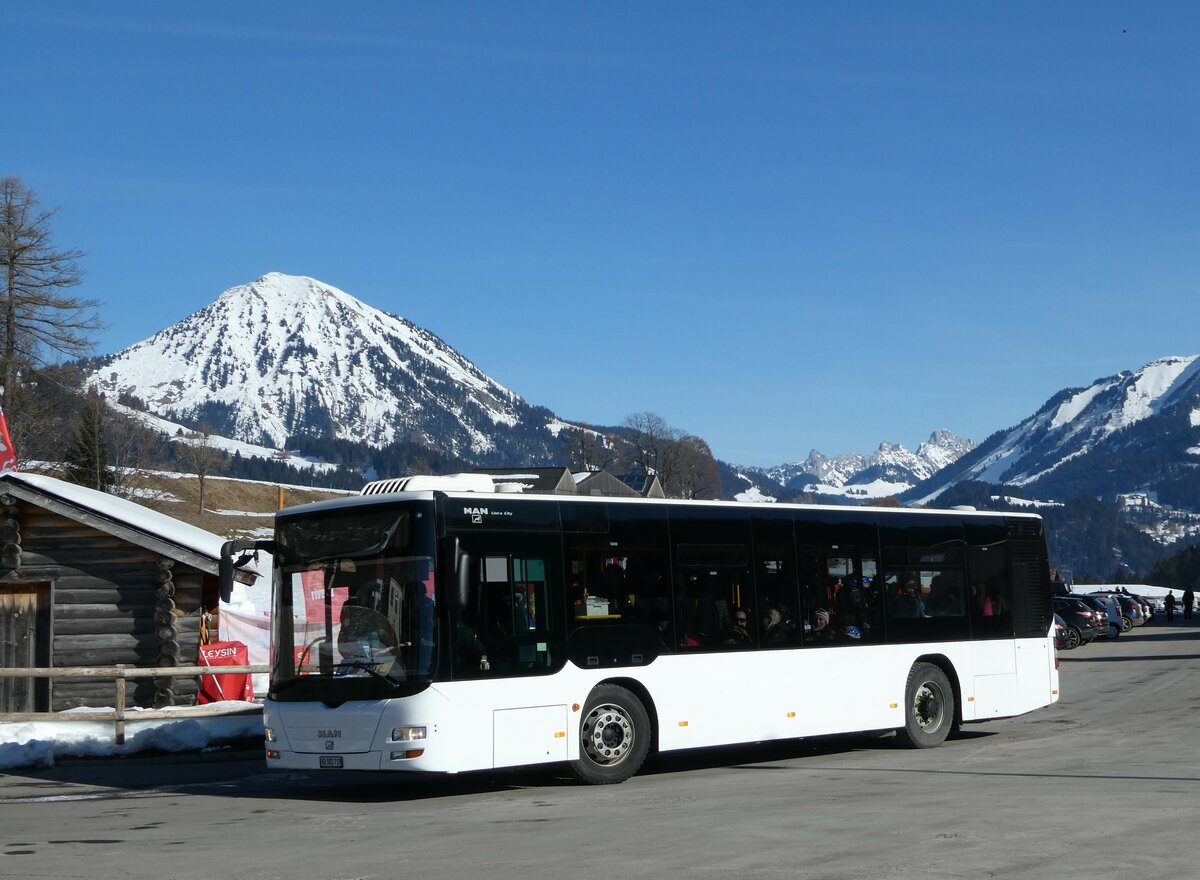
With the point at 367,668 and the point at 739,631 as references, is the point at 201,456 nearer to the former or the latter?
the point at 739,631

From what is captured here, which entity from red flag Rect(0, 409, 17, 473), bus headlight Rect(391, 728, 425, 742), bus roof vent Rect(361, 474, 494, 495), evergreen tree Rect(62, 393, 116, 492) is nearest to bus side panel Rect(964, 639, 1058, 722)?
bus roof vent Rect(361, 474, 494, 495)

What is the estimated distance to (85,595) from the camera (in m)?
24.8

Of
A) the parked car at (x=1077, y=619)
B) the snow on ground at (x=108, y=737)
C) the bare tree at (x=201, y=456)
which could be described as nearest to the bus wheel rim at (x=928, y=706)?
the snow on ground at (x=108, y=737)

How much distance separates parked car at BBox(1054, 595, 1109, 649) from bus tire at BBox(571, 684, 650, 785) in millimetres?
39442

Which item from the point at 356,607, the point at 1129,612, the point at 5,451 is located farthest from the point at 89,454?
the point at 356,607

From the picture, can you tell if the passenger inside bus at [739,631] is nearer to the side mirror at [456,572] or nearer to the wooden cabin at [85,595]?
the side mirror at [456,572]

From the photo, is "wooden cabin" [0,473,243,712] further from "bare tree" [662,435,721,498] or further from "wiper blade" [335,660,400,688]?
"bare tree" [662,435,721,498]

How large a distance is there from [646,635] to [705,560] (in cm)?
122

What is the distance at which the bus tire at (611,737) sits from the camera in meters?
14.4

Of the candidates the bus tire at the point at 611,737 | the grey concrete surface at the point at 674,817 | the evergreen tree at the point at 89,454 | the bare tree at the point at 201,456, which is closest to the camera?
the grey concrete surface at the point at 674,817

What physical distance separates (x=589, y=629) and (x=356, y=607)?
2.37 metres

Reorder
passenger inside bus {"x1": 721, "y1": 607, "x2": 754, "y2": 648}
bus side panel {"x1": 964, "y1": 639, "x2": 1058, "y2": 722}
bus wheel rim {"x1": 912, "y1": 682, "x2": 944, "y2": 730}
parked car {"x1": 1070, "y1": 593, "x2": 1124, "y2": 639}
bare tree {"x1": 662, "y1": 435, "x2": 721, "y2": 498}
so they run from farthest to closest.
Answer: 1. bare tree {"x1": 662, "y1": 435, "x2": 721, "y2": 498}
2. parked car {"x1": 1070, "y1": 593, "x2": 1124, "y2": 639}
3. bus side panel {"x1": 964, "y1": 639, "x2": 1058, "y2": 722}
4. bus wheel rim {"x1": 912, "y1": 682, "x2": 944, "y2": 730}
5. passenger inside bus {"x1": 721, "y1": 607, "x2": 754, "y2": 648}

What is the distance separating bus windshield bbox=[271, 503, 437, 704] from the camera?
13.3 meters

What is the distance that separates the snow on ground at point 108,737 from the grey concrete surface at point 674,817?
16.6 inches
